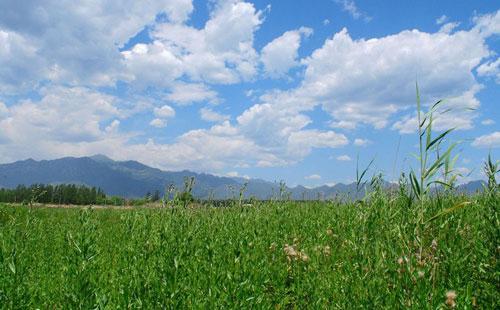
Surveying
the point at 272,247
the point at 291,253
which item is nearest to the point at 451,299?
the point at 291,253

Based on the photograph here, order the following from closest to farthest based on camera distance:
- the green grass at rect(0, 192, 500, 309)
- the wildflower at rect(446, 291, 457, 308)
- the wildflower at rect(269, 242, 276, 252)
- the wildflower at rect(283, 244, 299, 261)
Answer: the wildflower at rect(446, 291, 457, 308) < the green grass at rect(0, 192, 500, 309) < the wildflower at rect(283, 244, 299, 261) < the wildflower at rect(269, 242, 276, 252)

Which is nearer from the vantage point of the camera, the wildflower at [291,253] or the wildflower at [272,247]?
the wildflower at [291,253]

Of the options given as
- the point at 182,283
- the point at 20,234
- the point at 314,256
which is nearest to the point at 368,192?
the point at 314,256

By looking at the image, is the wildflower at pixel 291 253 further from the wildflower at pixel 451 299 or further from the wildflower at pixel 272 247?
the wildflower at pixel 451 299

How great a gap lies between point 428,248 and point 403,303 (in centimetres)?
148

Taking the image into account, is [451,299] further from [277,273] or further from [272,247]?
[272,247]

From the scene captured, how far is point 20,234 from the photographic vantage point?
6.59 metres

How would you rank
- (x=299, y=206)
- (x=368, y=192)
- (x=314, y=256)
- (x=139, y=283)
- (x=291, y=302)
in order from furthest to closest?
(x=299, y=206) → (x=368, y=192) → (x=314, y=256) → (x=291, y=302) → (x=139, y=283)

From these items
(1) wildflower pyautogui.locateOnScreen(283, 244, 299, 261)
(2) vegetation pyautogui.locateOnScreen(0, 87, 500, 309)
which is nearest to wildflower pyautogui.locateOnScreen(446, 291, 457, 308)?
(2) vegetation pyautogui.locateOnScreen(0, 87, 500, 309)

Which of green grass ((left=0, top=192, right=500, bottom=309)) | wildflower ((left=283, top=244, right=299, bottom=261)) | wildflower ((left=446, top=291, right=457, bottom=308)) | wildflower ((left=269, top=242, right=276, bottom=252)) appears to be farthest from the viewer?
wildflower ((left=269, top=242, right=276, bottom=252))

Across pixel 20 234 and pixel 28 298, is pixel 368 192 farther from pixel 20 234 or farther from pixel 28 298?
pixel 20 234

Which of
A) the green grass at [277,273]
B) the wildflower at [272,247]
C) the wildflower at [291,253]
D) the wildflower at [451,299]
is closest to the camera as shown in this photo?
the wildflower at [451,299]

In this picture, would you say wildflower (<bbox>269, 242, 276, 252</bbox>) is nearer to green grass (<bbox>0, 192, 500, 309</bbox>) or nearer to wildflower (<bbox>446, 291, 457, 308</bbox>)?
green grass (<bbox>0, 192, 500, 309</bbox>)

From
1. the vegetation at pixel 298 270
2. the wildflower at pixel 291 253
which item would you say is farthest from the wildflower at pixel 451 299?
the wildflower at pixel 291 253
